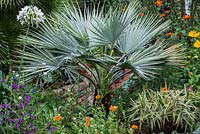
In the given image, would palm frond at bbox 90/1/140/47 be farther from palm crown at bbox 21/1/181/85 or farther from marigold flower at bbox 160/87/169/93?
marigold flower at bbox 160/87/169/93

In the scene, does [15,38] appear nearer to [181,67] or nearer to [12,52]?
[12,52]

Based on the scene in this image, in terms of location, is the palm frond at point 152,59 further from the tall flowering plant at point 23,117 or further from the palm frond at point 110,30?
the tall flowering plant at point 23,117

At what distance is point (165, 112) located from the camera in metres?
4.19

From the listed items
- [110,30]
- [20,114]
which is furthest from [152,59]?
[20,114]

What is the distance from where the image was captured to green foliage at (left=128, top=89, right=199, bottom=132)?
418 cm

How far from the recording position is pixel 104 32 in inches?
181

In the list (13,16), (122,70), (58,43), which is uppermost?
(13,16)

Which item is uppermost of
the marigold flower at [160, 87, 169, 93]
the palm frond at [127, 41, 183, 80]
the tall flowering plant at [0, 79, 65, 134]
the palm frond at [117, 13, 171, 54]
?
the palm frond at [117, 13, 171, 54]

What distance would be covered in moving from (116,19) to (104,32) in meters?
0.20

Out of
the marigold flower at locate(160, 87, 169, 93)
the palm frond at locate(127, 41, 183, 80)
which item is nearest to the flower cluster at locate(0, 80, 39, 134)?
the palm frond at locate(127, 41, 183, 80)

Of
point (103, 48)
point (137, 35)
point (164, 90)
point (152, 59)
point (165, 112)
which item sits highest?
point (137, 35)

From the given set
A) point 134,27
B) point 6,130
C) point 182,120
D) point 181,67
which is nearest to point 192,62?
point 181,67

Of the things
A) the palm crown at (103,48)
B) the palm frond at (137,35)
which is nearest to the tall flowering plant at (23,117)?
the palm crown at (103,48)

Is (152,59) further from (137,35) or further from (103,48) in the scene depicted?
(103,48)
